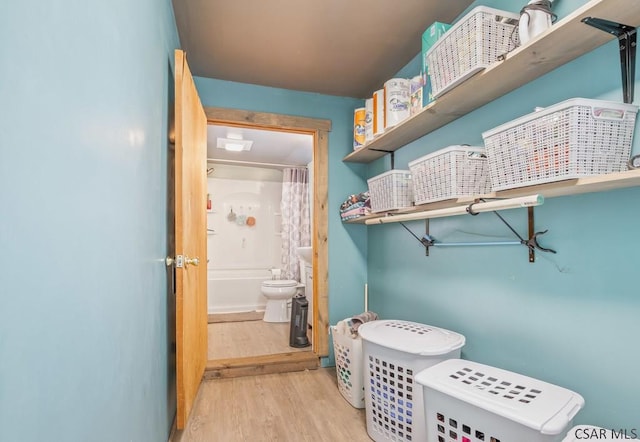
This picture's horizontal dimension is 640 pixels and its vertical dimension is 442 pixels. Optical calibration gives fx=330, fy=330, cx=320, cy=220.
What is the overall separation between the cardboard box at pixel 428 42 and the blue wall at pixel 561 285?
276 mm

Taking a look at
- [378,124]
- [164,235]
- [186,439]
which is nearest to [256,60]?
[378,124]

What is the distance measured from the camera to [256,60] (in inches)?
91.4

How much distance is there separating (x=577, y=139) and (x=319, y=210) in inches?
78.1

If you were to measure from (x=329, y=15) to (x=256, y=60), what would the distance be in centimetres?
68

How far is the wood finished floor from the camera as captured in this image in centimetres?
181

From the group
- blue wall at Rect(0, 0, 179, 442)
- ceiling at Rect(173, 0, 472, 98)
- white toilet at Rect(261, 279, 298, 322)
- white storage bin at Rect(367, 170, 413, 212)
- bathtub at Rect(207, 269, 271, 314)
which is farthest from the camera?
bathtub at Rect(207, 269, 271, 314)

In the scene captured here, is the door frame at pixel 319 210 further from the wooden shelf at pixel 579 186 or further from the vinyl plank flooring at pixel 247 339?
the wooden shelf at pixel 579 186

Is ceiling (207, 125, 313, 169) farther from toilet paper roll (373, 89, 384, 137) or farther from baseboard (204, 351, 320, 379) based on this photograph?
baseboard (204, 351, 320, 379)

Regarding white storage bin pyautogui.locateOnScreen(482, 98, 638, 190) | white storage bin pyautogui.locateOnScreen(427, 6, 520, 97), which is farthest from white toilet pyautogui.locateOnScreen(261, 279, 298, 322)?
white storage bin pyautogui.locateOnScreen(482, 98, 638, 190)

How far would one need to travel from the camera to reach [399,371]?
1602mm

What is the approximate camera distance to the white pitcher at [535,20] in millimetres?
1163

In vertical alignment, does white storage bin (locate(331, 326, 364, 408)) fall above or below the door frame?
below

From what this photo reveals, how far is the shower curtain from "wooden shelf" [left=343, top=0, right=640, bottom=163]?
9.63 feet

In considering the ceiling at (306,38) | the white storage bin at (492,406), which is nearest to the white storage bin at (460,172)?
the white storage bin at (492,406)
